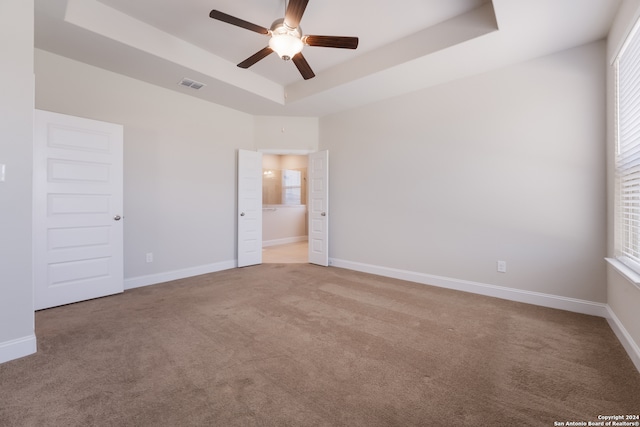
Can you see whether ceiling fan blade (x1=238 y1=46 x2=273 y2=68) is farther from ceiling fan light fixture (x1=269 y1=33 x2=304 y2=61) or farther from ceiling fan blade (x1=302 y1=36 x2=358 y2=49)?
ceiling fan blade (x1=302 y1=36 x2=358 y2=49)

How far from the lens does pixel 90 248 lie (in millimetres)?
3273

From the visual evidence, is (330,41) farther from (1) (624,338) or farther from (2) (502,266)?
(1) (624,338)

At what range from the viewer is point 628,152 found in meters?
2.27

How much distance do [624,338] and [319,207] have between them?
4.00m

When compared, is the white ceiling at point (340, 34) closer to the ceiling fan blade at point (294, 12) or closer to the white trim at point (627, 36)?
the white trim at point (627, 36)

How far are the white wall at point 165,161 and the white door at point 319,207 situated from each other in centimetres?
138

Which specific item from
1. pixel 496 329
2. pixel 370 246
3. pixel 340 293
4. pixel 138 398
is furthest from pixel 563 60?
pixel 138 398

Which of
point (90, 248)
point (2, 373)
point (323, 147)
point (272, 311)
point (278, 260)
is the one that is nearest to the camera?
point (2, 373)

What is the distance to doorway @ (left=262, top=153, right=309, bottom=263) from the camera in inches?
302

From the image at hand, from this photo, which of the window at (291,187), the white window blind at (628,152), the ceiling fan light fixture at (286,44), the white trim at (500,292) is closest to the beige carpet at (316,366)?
the white trim at (500,292)

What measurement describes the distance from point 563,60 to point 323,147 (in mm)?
3408

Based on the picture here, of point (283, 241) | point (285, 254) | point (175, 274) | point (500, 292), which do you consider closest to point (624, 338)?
point (500, 292)

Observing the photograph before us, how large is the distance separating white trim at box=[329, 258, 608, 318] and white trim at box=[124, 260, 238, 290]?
2.33 meters

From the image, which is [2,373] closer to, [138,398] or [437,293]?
[138,398]
